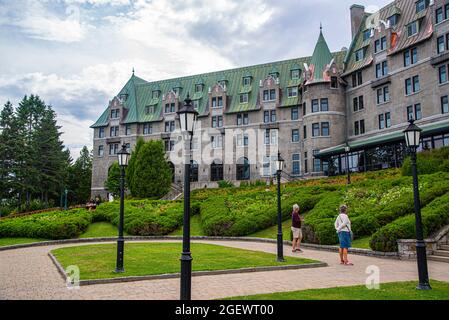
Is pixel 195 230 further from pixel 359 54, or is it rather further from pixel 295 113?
pixel 359 54

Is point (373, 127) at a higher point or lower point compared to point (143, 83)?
lower

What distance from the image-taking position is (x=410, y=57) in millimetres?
40156

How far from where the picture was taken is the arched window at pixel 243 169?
181ft

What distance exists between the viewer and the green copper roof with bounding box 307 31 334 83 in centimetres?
4797

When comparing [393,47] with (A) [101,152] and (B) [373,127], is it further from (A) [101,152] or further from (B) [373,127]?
(A) [101,152]

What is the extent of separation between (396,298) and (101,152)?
2444 inches

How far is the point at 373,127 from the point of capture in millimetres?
44875

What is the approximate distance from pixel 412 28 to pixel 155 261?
38.0m

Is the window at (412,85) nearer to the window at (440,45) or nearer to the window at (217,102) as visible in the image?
the window at (440,45)

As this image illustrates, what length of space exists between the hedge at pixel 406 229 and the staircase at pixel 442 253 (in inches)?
22.8

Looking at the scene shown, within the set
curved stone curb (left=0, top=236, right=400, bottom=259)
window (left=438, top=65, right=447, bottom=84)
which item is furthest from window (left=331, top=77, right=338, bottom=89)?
curved stone curb (left=0, top=236, right=400, bottom=259)

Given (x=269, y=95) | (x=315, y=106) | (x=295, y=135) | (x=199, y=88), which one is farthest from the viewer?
(x=199, y=88)

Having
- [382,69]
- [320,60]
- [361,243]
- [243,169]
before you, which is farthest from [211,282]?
[243,169]

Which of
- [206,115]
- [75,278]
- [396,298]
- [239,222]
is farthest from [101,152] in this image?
[396,298]
